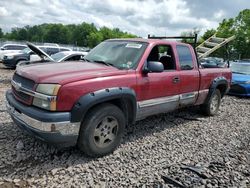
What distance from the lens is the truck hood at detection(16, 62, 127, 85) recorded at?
3623mm

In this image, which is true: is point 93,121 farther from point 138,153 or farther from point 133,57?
point 133,57

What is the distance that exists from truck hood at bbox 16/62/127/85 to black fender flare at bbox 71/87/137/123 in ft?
0.85

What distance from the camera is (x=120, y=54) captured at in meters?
4.85

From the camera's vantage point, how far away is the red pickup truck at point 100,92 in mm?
3541

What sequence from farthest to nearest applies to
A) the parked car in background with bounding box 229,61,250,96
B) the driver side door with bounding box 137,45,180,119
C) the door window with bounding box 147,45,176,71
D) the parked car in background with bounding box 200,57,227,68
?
the parked car in background with bounding box 229,61,250,96
the parked car in background with bounding box 200,57,227,68
the door window with bounding box 147,45,176,71
the driver side door with bounding box 137,45,180,119

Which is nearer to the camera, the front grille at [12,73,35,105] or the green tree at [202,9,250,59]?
the front grille at [12,73,35,105]

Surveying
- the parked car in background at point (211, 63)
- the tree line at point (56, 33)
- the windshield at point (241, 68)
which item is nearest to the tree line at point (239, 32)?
the parked car in background at point (211, 63)

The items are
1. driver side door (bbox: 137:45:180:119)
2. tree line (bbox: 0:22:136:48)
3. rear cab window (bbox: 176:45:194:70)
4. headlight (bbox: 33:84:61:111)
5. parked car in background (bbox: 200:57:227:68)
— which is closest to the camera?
headlight (bbox: 33:84:61:111)

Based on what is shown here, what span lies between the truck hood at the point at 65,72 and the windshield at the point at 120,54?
0.29 metres

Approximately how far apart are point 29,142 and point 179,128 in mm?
3216

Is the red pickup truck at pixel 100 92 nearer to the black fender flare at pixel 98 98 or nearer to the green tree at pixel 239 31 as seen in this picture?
the black fender flare at pixel 98 98

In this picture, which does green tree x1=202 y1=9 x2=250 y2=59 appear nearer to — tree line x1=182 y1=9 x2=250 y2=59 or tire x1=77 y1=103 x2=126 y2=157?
tree line x1=182 y1=9 x2=250 y2=59

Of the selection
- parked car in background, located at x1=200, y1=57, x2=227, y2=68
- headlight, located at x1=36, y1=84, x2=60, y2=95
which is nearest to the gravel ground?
headlight, located at x1=36, y1=84, x2=60, y2=95

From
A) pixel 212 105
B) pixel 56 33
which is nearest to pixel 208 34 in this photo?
pixel 212 105
